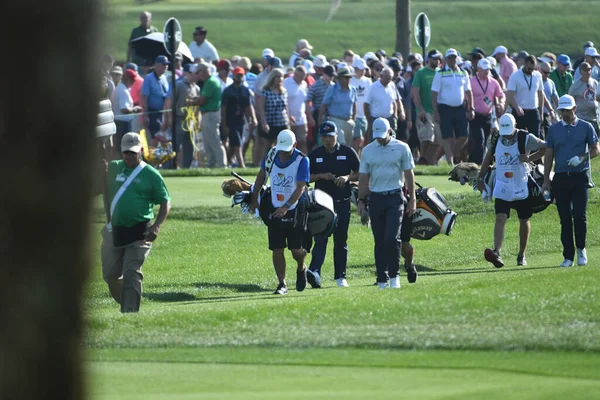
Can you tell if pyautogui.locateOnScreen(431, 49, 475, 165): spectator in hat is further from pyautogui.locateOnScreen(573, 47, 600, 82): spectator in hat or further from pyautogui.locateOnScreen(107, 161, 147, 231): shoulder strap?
pyautogui.locateOnScreen(107, 161, 147, 231): shoulder strap

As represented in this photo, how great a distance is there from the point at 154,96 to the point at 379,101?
4.40 meters

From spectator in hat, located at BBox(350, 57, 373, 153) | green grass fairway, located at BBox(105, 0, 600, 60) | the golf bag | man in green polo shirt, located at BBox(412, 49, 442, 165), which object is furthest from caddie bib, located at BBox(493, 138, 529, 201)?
green grass fairway, located at BBox(105, 0, 600, 60)

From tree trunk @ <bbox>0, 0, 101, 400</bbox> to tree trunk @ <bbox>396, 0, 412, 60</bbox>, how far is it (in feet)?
90.7

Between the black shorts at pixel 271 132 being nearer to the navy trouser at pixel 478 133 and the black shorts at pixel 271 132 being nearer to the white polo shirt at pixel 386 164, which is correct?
the navy trouser at pixel 478 133

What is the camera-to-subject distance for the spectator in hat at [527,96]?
23234 millimetres

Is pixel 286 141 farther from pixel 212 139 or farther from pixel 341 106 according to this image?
pixel 212 139

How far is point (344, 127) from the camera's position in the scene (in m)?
24.0

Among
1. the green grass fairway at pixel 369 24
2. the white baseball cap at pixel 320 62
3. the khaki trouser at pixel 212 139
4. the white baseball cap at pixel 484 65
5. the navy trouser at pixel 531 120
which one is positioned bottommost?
the green grass fairway at pixel 369 24

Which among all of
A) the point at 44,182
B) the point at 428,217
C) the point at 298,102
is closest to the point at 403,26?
the point at 298,102

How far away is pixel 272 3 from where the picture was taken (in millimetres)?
103250

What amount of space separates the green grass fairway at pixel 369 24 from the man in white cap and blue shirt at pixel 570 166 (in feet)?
185

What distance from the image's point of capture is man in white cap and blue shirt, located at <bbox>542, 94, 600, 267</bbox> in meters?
15.7

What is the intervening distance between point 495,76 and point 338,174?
37.4 ft

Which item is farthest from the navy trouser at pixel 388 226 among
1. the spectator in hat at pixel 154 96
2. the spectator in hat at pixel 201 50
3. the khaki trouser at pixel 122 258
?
the spectator in hat at pixel 201 50
